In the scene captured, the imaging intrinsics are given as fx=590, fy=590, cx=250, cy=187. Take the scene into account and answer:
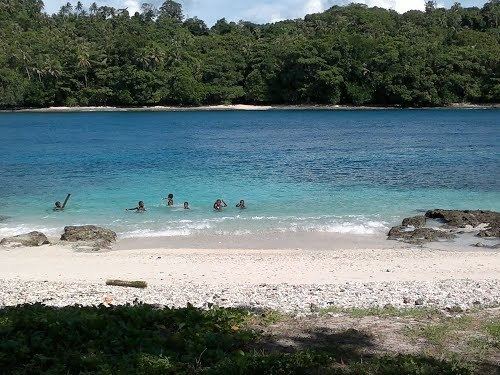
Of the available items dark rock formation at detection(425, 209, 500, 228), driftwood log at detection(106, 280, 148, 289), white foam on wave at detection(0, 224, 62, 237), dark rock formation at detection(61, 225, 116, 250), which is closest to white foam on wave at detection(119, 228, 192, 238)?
dark rock formation at detection(61, 225, 116, 250)

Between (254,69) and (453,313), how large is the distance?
12318 centimetres

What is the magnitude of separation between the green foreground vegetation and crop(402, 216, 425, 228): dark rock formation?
53.9ft

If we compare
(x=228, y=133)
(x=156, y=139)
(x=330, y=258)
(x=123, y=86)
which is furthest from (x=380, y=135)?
(x=123, y=86)

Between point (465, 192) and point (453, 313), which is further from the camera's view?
point (465, 192)

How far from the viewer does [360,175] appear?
3938 centimetres

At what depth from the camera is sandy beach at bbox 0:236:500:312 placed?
12805 mm

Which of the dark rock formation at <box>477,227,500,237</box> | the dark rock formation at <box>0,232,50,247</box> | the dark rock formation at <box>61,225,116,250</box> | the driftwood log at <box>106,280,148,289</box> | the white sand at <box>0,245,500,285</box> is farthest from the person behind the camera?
the dark rock formation at <box>477,227,500,237</box>

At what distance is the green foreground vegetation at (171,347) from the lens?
271 inches

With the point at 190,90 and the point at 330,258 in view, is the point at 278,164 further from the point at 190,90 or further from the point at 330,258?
the point at 190,90

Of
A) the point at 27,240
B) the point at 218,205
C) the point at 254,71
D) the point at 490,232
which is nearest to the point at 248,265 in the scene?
the point at 27,240

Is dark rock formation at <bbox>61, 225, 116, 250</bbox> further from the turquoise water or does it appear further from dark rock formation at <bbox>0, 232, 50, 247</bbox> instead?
the turquoise water

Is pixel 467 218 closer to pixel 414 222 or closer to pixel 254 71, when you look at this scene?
pixel 414 222

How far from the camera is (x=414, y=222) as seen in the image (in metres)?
25.6

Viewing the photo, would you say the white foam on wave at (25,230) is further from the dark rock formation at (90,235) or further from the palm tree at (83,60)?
the palm tree at (83,60)
